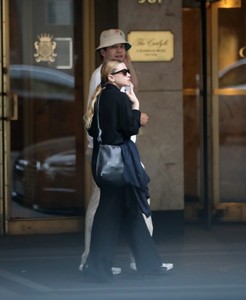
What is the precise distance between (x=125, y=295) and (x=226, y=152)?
136 inches

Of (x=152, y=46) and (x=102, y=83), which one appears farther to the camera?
(x=152, y=46)

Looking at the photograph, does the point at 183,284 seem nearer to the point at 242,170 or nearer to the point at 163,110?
the point at 163,110

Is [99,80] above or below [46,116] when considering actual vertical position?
above

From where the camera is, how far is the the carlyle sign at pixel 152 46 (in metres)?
9.97

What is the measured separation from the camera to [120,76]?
805 cm

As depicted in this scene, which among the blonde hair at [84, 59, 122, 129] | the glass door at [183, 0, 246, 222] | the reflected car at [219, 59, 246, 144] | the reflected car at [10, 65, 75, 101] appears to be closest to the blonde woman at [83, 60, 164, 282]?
the blonde hair at [84, 59, 122, 129]

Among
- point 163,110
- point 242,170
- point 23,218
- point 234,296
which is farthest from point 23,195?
point 234,296

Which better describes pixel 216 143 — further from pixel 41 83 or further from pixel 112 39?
pixel 112 39

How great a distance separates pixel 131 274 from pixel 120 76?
1.67 meters

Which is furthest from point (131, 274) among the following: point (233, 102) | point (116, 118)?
point (233, 102)

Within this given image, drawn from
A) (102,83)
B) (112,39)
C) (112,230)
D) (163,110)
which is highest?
(112,39)

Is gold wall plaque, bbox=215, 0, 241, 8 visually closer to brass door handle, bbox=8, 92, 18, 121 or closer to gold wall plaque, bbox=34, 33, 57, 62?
gold wall plaque, bbox=34, 33, 57, 62

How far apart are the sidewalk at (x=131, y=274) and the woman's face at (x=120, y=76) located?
5.19ft

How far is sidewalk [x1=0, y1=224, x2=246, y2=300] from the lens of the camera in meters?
7.88
